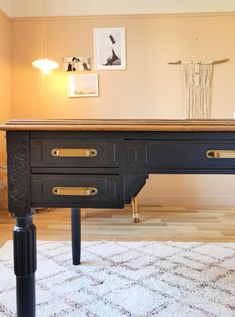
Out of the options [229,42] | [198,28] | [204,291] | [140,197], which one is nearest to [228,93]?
[229,42]

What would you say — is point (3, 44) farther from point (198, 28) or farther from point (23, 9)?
point (198, 28)

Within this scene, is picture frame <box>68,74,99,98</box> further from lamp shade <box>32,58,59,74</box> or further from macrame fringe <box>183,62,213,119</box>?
macrame fringe <box>183,62,213,119</box>

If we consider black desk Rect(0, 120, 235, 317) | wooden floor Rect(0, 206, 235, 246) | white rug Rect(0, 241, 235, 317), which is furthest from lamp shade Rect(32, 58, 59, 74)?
black desk Rect(0, 120, 235, 317)

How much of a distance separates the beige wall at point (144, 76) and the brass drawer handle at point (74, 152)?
9.40 ft

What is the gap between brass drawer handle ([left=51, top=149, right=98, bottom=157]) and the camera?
1135 millimetres

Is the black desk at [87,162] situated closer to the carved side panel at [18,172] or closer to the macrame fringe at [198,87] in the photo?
the carved side panel at [18,172]

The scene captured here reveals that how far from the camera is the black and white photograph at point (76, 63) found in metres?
3.91

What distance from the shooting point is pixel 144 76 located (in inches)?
154

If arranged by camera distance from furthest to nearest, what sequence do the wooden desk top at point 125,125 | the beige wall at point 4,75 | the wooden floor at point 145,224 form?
the beige wall at point 4,75 → the wooden floor at point 145,224 → the wooden desk top at point 125,125

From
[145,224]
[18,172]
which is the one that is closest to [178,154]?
[18,172]

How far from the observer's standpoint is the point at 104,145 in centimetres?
113

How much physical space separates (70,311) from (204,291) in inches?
25.8

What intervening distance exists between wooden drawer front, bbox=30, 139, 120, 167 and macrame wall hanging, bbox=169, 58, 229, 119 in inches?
114

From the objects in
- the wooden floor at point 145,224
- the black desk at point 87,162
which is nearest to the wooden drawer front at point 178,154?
the black desk at point 87,162
